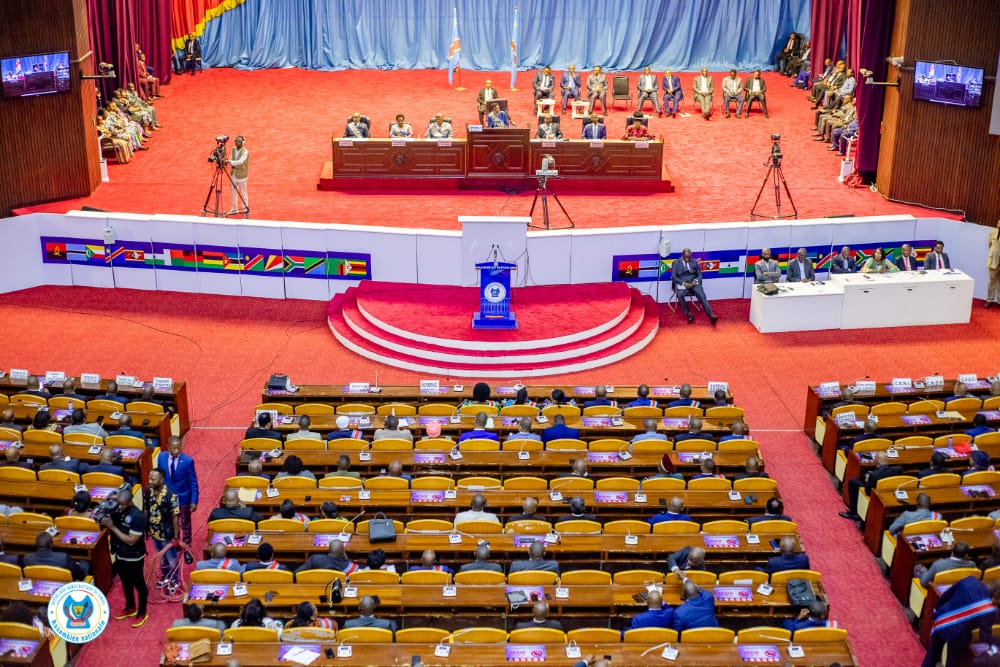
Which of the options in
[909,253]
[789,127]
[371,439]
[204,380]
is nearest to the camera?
[371,439]

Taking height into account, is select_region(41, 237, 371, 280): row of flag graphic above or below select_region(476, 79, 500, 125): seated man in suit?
below

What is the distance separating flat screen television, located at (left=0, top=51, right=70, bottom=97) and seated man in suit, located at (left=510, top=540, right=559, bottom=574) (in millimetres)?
13703

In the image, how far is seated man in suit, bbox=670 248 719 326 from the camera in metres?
19.4

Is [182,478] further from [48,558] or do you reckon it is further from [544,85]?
[544,85]

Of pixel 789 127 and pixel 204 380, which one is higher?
pixel 789 127

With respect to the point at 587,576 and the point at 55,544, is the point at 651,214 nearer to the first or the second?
the point at 587,576

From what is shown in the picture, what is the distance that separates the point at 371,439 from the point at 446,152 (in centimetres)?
984

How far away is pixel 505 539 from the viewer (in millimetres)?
12289

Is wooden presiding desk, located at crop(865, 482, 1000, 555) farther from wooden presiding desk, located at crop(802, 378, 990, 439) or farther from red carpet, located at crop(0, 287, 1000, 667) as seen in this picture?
wooden presiding desk, located at crop(802, 378, 990, 439)

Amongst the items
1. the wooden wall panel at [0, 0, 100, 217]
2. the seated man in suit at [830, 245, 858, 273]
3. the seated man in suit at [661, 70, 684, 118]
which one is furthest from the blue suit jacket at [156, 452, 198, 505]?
the seated man in suit at [661, 70, 684, 118]

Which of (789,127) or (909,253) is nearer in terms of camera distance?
(909,253)

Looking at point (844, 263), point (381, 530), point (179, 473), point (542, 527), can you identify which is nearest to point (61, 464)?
point (179, 473)

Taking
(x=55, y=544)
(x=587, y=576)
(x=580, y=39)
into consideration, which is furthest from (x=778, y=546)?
(x=580, y=39)

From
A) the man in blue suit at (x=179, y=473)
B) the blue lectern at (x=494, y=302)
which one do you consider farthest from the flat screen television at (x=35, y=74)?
the man in blue suit at (x=179, y=473)
